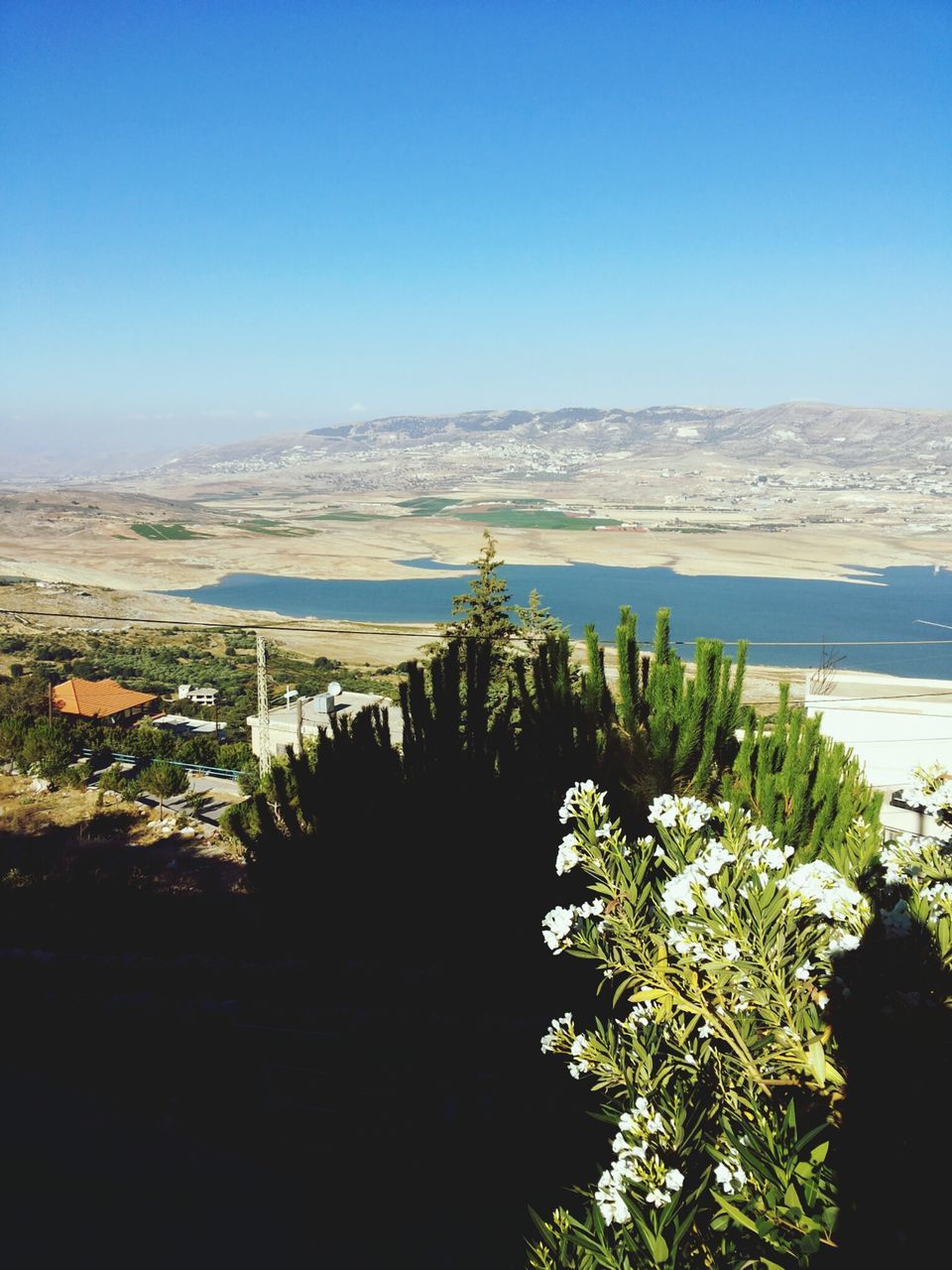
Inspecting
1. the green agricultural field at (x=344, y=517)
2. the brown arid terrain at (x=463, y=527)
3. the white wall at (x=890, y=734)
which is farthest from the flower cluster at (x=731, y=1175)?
the green agricultural field at (x=344, y=517)

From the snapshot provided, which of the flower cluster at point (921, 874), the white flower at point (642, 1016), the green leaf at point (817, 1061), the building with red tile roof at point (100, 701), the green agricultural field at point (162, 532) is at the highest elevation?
the flower cluster at point (921, 874)

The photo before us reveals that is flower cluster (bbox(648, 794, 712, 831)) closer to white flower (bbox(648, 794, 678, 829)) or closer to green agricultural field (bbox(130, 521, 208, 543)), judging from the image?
white flower (bbox(648, 794, 678, 829))

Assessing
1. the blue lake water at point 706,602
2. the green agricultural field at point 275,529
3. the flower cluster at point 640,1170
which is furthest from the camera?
the green agricultural field at point 275,529

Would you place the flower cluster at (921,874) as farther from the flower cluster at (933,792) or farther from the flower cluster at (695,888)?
the flower cluster at (695,888)

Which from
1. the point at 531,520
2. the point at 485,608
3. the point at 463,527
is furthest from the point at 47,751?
the point at 531,520

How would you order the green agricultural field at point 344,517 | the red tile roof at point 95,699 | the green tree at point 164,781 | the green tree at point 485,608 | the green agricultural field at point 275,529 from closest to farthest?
1. the green tree at point 164,781
2. the green tree at point 485,608
3. the red tile roof at point 95,699
4. the green agricultural field at point 275,529
5. the green agricultural field at point 344,517

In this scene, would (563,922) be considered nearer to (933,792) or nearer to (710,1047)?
(710,1047)

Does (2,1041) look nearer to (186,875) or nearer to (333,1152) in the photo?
(333,1152)
